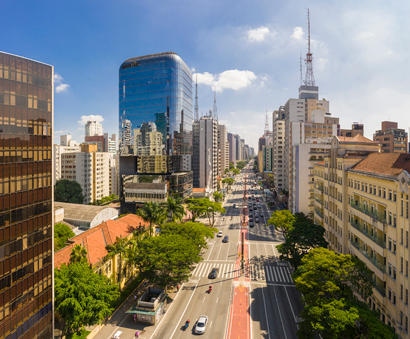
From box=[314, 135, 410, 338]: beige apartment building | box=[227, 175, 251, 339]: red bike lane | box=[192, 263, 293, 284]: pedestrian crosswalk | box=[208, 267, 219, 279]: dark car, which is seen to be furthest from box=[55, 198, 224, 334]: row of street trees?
box=[314, 135, 410, 338]: beige apartment building

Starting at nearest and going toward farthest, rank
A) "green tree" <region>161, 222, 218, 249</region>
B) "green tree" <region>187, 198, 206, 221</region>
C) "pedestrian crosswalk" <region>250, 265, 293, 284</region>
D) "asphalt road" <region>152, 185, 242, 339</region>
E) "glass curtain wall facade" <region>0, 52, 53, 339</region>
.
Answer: "glass curtain wall facade" <region>0, 52, 53, 339</region>
"asphalt road" <region>152, 185, 242, 339</region>
"pedestrian crosswalk" <region>250, 265, 293, 284</region>
"green tree" <region>161, 222, 218, 249</region>
"green tree" <region>187, 198, 206, 221</region>

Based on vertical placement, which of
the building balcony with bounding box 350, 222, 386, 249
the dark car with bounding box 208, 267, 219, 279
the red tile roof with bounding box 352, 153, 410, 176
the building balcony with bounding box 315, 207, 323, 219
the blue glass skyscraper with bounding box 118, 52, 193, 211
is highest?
the blue glass skyscraper with bounding box 118, 52, 193, 211

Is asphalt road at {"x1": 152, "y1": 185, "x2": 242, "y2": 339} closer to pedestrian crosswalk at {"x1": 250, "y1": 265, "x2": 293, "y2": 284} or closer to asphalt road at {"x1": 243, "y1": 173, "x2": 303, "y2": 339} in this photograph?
pedestrian crosswalk at {"x1": 250, "y1": 265, "x2": 293, "y2": 284}

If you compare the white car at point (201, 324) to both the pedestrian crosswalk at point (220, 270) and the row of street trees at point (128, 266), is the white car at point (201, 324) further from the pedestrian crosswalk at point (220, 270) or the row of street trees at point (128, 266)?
the pedestrian crosswalk at point (220, 270)

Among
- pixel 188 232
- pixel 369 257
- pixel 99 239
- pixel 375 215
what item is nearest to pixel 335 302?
pixel 369 257

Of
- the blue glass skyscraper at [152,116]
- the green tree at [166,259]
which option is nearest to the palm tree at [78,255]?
the green tree at [166,259]

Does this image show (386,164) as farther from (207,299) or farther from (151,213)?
(151,213)
